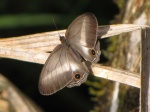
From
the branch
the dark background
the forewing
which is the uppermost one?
the branch

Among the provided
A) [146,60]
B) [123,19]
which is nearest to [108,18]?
[123,19]

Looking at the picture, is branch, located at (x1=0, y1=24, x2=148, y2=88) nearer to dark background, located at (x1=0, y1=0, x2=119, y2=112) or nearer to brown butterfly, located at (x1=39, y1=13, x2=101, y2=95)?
brown butterfly, located at (x1=39, y1=13, x2=101, y2=95)

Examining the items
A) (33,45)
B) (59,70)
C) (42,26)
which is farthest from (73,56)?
(42,26)

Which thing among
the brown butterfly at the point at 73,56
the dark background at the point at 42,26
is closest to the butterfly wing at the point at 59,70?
the brown butterfly at the point at 73,56

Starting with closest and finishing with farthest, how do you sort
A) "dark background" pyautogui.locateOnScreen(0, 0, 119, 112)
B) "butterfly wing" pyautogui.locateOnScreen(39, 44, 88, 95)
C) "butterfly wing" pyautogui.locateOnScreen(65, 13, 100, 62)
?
"butterfly wing" pyautogui.locateOnScreen(65, 13, 100, 62) < "butterfly wing" pyautogui.locateOnScreen(39, 44, 88, 95) < "dark background" pyautogui.locateOnScreen(0, 0, 119, 112)

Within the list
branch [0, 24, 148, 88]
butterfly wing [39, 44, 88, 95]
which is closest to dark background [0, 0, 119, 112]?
butterfly wing [39, 44, 88, 95]

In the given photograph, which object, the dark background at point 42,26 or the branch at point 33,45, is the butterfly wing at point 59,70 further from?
the dark background at point 42,26

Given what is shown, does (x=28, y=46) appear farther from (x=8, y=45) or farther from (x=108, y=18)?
(x=108, y=18)
